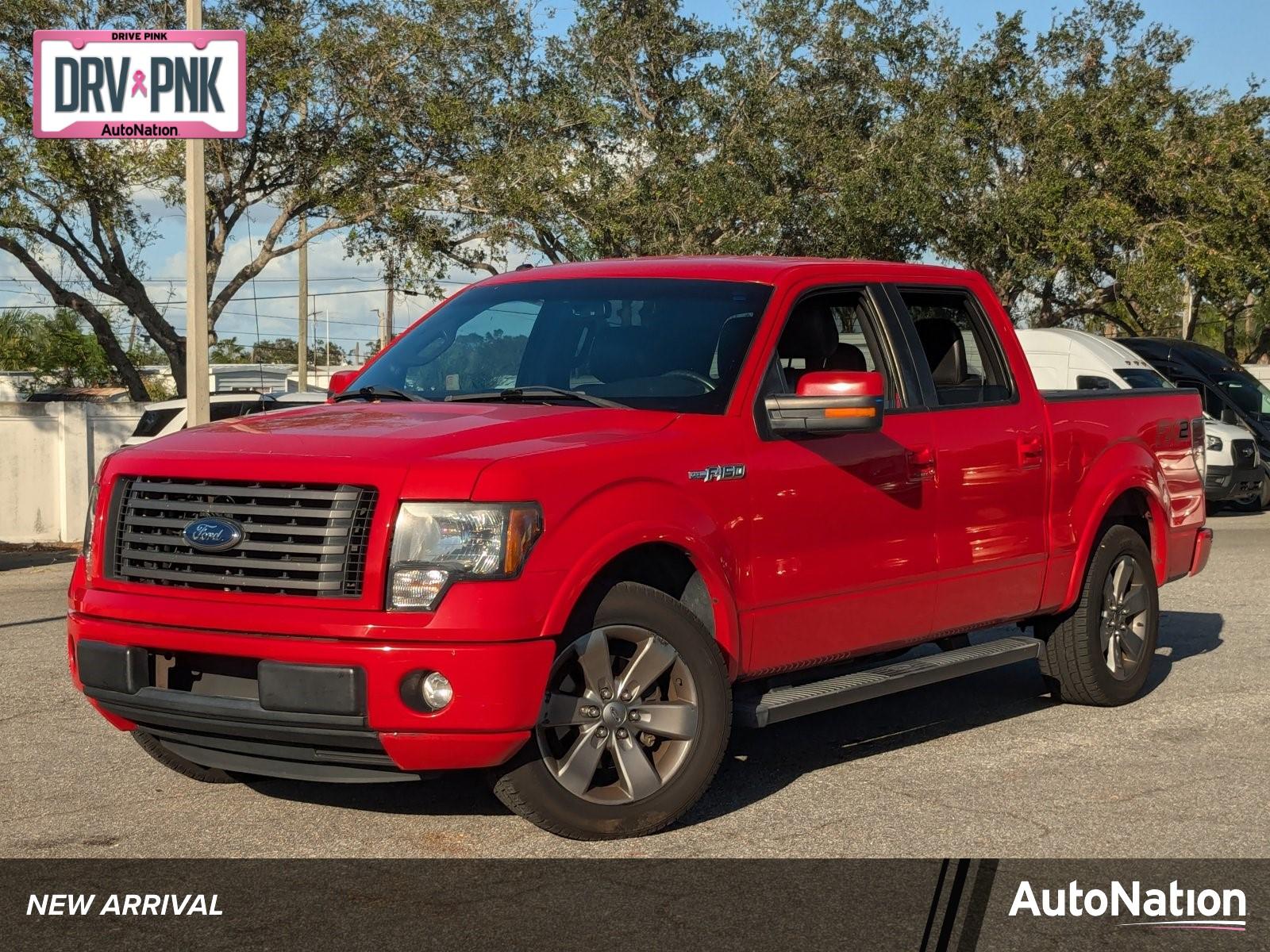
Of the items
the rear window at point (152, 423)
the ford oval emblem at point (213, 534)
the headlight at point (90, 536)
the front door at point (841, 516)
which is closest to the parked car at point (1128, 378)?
the rear window at point (152, 423)

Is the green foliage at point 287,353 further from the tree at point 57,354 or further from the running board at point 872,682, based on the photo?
the running board at point 872,682

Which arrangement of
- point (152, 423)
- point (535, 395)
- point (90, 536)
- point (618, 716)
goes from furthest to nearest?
point (152, 423) → point (535, 395) → point (90, 536) → point (618, 716)

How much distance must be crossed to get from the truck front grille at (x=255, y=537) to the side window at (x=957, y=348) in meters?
2.89

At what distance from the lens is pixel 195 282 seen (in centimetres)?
1769

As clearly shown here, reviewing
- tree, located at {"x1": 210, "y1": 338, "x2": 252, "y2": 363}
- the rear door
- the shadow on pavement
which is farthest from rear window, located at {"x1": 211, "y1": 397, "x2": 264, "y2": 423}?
tree, located at {"x1": 210, "y1": 338, "x2": 252, "y2": 363}

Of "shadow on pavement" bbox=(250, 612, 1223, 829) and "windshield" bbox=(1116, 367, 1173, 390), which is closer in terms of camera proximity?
"shadow on pavement" bbox=(250, 612, 1223, 829)

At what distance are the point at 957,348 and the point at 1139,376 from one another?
13428 mm

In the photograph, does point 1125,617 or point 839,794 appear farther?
point 1125,617

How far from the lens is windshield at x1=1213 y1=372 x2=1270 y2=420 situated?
72.3 ft

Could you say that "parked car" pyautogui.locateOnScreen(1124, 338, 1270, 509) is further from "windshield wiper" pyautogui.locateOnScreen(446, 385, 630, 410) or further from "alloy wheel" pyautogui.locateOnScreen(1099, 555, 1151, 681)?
"windshield wiper" pyautogui.locateOnScreen(446, 385, 630, 410)

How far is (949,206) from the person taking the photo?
34875mm

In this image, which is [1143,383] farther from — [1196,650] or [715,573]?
[715,573]

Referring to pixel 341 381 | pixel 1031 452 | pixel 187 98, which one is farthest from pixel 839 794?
pixel 187 98

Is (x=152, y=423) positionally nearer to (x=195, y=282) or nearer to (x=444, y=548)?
(x=195, y=282)
